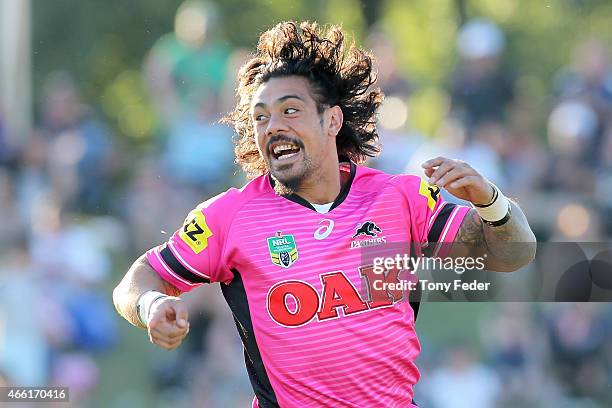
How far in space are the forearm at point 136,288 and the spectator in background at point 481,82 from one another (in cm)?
582

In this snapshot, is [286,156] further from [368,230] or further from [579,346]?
[579,346]

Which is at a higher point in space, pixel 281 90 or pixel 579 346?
pixel 281 90

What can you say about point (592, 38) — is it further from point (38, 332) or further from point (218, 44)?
point (38, 332)

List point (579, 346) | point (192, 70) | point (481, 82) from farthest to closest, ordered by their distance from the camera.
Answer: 1. point (481, 82)
2. point (192, 70)
3. point (579, 346)

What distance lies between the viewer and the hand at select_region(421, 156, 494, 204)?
15.8 ft

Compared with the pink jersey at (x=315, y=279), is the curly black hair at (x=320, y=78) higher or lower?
higher

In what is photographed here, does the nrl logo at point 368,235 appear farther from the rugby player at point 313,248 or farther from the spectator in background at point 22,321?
the spectator in background at point 22,321

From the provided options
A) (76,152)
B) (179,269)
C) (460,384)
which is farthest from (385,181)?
(76,152)

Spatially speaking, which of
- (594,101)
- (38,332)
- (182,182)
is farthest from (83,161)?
(594,101)

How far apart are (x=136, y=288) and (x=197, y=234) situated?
1.15 ft

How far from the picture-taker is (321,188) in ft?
17.4

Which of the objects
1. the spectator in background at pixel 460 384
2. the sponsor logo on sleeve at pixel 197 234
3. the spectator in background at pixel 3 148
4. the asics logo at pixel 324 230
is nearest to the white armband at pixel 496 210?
the asics logo at pixel 324 230

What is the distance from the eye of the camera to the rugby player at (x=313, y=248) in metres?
5.01

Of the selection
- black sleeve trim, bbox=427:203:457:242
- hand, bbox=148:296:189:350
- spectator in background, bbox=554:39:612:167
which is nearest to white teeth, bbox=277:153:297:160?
black sleeve trim, bbox=427:203:457:242
